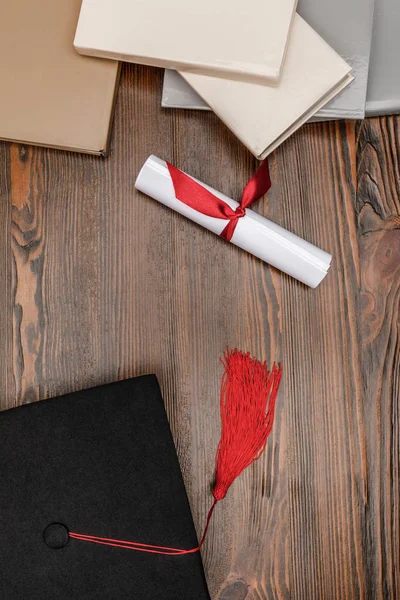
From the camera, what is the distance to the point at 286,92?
88cm

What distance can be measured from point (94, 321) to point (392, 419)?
0.52m

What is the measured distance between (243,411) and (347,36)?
0.61 meters

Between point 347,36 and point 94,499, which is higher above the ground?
point 347,36

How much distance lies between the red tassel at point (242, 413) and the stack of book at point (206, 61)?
0.35 metres

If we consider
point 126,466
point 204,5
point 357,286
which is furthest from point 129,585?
point 204,5

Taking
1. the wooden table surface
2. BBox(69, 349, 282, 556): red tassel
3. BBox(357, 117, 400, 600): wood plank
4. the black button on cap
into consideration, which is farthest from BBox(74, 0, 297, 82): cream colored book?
the black button on cap

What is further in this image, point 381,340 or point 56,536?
point 381,340

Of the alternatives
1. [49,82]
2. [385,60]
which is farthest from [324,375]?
[49,82]

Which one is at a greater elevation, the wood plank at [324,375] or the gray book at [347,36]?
the gray book at [347,36]

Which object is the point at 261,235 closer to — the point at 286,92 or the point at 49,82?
the point at 286,92

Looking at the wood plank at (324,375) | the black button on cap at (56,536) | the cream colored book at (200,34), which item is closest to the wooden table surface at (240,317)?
the wood plank at (324,375)

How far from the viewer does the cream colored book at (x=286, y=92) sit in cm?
87

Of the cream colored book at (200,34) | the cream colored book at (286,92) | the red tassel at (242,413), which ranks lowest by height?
the red tassel at (242,413)

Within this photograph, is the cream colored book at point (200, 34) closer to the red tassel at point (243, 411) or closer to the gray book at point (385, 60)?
the gray book at point (385, 60)
